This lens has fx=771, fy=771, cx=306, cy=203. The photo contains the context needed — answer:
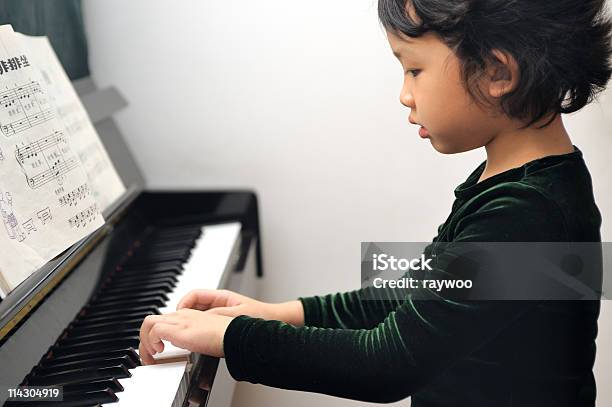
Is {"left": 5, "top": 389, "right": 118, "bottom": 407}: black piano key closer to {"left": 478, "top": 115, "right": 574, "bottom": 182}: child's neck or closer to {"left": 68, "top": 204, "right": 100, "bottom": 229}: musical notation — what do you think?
{"left": 68, "top": 204, "right": 100, "bottom": 229}: musical notation

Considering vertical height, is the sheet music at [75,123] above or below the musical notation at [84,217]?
above

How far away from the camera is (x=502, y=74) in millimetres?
886

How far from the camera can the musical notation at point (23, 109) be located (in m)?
1.04

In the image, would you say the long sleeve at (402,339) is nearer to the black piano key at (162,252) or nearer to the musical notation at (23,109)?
the musical notation at (23,109)

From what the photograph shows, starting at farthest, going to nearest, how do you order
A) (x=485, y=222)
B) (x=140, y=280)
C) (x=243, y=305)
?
(x=140, y=280), (x=243, y=305), (x=485, y=222)

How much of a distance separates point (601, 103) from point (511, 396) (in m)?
0.73

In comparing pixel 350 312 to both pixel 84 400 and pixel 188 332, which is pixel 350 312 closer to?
pixel 188 332

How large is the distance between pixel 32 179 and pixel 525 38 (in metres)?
0.66

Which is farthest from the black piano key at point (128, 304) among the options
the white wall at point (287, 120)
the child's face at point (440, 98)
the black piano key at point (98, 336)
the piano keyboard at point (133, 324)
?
the white wall at point (287, 120)

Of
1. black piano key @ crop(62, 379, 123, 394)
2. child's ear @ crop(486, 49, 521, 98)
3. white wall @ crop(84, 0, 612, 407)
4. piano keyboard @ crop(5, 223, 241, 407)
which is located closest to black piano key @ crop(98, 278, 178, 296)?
piano keyboard @ crop(5, 223, 241, 407)

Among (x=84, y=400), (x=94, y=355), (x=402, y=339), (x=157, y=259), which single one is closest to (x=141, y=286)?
(x=157, y=259)

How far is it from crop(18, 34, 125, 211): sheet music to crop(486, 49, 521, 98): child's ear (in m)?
0.69

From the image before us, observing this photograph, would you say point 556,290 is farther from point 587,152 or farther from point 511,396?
point 587,152

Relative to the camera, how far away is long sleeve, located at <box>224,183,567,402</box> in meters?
0.85
